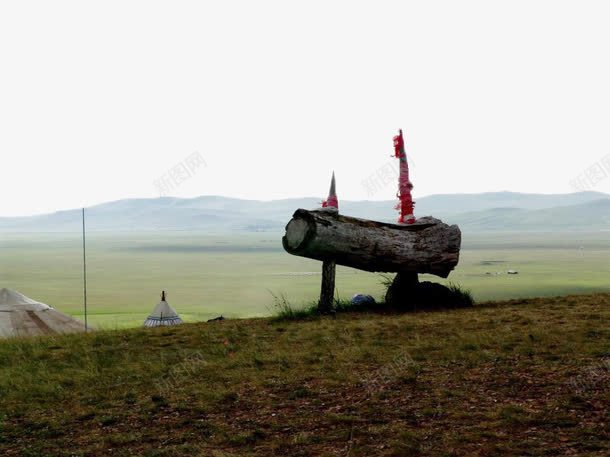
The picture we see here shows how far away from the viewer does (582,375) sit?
22.8 ft

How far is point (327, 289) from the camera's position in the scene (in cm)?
1241

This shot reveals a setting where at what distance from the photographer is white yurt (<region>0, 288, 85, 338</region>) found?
17078 mm

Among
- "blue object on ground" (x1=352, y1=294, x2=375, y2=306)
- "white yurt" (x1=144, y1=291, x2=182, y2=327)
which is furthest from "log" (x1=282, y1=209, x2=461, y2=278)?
"white yurt" (x1=144, y1=291, x2=182, y2=327)

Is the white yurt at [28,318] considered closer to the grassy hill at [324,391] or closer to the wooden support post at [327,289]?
the grassy hill at [324,391]

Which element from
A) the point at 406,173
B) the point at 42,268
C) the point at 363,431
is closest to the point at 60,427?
the point at 363,431

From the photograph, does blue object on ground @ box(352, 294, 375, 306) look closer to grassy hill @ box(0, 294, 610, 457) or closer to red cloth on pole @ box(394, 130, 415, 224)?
red cloth on pole @ box(394, 130, 415, 224)

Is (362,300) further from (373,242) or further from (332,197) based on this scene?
(332,197)

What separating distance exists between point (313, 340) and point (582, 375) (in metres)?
4.04

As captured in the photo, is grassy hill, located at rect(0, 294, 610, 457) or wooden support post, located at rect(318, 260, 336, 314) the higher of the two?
wooden support post, located at rect(318, 260, 336, 314)

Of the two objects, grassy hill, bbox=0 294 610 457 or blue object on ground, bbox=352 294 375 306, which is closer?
grassy hill, bbox=0 294 610 457

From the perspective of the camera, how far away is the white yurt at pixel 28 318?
56.0ft

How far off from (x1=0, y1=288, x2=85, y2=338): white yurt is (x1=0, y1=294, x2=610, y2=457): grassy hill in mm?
6981

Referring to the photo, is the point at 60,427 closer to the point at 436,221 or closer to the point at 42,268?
the point at 436,221

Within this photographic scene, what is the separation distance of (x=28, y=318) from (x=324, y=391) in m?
13.3
